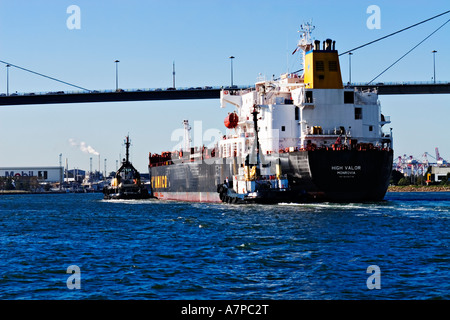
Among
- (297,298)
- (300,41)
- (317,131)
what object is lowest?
(297,298)

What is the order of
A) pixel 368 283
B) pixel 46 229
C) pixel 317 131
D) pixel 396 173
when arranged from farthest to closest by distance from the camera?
1. pixel 396 173
2. pixel 317 131
3. pixel 46 229
4. pixel 368 283

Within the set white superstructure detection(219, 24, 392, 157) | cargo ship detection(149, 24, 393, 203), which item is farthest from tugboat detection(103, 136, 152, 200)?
white superstructure detection(219, 24, 392, 157)

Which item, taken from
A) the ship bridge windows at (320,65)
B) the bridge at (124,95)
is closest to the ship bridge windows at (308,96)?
the ship bridge windows at (320,65)

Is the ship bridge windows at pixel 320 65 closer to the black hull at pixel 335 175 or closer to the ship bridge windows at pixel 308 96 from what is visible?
the ship bridge windows at pixel 308 96

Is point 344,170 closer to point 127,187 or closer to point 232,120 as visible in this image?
point 232,120

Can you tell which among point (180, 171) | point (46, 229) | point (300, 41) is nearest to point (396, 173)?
point (180, 171)

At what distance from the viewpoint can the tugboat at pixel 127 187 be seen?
84438 millimetres

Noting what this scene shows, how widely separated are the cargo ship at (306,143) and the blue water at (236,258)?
32.6 feet

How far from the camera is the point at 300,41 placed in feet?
194

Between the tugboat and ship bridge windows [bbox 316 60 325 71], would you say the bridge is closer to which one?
the tugboat

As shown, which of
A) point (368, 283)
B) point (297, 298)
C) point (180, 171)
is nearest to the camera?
point (297, 298)

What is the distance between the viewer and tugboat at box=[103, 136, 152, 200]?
8444cm
